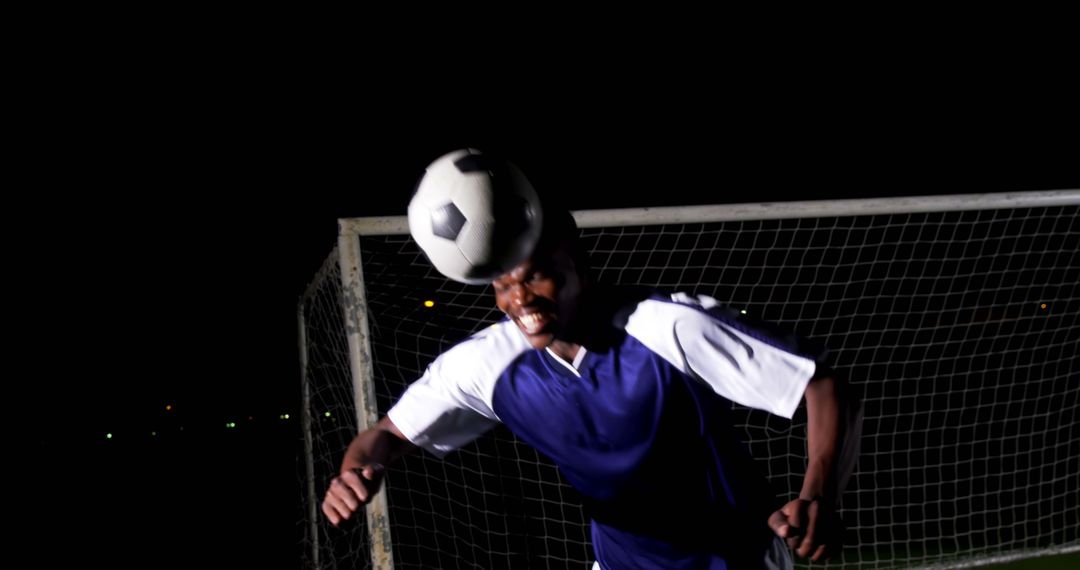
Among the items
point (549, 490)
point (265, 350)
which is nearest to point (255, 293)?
point (265, 350)

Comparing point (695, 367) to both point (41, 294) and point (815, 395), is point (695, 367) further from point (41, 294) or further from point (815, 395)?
point (41, 294)

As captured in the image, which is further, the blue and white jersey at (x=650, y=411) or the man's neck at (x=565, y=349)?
the man's neck at (x=565, y=349)

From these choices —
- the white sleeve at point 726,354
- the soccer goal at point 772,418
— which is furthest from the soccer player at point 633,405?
A: the soccer goal at point 772,418

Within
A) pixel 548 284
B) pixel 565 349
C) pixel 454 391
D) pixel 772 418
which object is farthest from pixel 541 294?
pixel 772 418

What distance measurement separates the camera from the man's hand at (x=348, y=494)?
169 cm

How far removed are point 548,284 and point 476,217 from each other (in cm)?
23

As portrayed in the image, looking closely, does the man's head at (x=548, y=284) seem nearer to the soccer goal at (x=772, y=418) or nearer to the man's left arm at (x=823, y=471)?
the man's left arm at (x=823, y=471)

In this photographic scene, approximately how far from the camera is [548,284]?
170 centimetres

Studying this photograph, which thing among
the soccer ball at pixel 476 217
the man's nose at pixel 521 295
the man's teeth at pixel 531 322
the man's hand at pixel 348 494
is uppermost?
the soccer ball at pixel 476 217

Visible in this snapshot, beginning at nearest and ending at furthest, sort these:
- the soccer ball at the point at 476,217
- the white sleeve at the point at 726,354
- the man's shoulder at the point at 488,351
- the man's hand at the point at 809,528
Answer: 1. the man's hand at the point at 809,528
2. the white sleeve at the point at 726,354
3. the soccer ball at the point at 476,217
4. the man's shoulder at the point at 488,351

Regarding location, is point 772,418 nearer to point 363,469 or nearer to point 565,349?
point 565,349

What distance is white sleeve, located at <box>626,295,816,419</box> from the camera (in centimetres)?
153

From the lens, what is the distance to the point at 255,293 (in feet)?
67.4

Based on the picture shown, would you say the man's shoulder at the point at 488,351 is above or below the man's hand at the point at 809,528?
above
